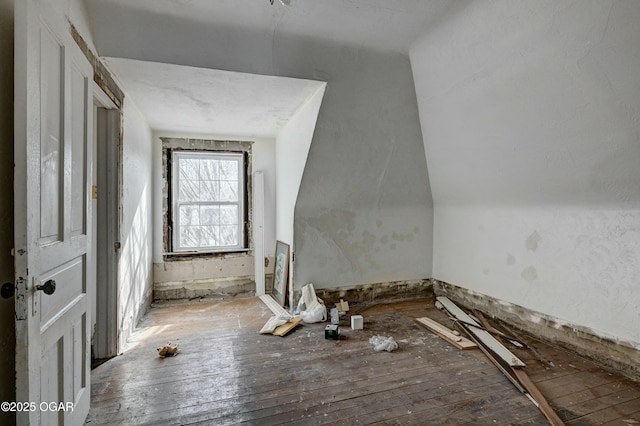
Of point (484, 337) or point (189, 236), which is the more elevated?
point (189, 236)

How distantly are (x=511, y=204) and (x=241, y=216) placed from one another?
11.9 feet

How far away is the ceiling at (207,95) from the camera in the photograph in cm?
259

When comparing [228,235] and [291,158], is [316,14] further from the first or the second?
[228,235]

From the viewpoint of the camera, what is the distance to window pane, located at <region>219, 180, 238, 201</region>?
476 cm

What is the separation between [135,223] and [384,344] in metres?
2.85

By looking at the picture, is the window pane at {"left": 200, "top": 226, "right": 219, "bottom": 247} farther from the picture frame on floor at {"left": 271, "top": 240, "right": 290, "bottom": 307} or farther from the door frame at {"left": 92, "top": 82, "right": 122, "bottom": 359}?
the door frame at {"left": 92, "top": 82, "right": 122, "bottom": 359}

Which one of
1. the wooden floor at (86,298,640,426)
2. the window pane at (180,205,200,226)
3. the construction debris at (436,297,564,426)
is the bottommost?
the wooden floor at (86,298,640,426)

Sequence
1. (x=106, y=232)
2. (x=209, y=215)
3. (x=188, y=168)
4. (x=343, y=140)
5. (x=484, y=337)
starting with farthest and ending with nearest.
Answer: (x=209, y=215), (x=188, y=168), (x=343, y=140), (x=484, y=337), (x=106, y=232)

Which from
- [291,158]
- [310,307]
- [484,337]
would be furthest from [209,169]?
[484,337]

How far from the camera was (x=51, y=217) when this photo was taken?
144cm

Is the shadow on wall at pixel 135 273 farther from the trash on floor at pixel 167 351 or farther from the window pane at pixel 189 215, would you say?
the window pane at pixel 189 215

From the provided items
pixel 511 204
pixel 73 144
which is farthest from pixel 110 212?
pixel 511 204

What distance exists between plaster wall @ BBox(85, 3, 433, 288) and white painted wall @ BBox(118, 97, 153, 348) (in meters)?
0.97

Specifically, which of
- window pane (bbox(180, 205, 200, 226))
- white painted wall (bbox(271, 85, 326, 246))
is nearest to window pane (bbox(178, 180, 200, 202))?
window pane (bbox(180, 205, 200, 226))
